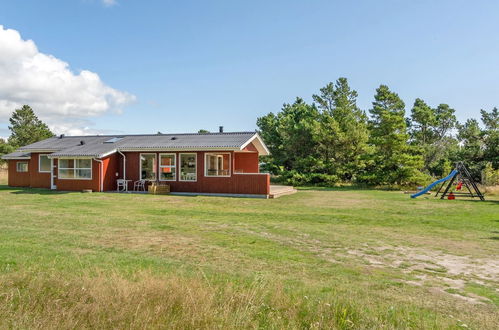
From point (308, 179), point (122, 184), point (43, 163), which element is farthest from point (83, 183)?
point (308, 179)

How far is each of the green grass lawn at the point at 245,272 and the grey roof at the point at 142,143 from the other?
9.36m

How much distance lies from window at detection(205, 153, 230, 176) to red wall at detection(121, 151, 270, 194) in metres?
0.31

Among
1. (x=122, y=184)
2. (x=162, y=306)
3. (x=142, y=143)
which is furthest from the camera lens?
(x=142, y=143)

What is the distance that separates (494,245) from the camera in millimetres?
7531

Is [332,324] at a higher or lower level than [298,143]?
lower

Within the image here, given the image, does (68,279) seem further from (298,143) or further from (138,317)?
(298,143)

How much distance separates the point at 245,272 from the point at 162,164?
53.4ft

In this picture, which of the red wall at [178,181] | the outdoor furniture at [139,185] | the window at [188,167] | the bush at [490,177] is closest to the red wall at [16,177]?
the red wall at [178,181]

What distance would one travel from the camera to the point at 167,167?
2069 centimetres

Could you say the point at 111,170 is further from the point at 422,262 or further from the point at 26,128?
the point at 26,128

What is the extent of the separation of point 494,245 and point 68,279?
25.5 feet

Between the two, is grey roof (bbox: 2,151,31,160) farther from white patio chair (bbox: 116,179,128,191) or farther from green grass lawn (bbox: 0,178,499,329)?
green grass lawn (bbox: 0,178,499,329)

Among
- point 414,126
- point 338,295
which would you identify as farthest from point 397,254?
point 414,126

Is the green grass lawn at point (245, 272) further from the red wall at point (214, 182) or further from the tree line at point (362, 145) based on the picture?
the tree line at point (362, 145)
